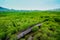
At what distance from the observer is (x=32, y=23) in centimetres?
234

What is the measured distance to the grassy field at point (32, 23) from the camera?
2.14 meters

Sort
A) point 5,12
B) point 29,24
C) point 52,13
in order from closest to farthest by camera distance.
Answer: point 29,24, point 52,13, point 5,12

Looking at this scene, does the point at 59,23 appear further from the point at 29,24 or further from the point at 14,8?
the point at 14,8

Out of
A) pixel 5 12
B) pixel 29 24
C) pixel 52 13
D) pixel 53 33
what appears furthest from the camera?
pixel 5 12

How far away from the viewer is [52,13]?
257 centimetres

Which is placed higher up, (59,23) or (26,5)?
(26,5)

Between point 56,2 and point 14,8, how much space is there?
90cm

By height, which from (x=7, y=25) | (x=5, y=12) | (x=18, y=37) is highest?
(x=5, y=12)

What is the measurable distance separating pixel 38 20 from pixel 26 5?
51cm

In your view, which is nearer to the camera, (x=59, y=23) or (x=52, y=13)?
(x=59, y=23)

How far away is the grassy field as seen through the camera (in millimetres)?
2145

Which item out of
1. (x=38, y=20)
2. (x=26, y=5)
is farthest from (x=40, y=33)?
(x=26, y=5)

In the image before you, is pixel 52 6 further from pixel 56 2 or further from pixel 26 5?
pixel 26 5

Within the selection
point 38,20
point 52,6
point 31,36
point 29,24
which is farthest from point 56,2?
point 31,36
